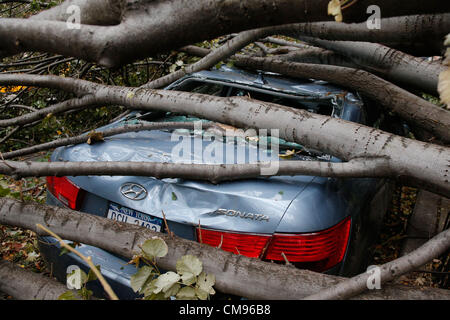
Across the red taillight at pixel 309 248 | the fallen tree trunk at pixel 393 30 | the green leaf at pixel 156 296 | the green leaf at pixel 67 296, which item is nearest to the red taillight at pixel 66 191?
the green leaf at pixel 67 296

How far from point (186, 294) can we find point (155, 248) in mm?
271

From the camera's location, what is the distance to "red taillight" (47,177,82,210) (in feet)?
7.84

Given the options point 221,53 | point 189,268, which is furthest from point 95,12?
point 221,53

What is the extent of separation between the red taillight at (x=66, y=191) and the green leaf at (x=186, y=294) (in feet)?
3.73

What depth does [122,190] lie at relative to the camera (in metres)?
2.19

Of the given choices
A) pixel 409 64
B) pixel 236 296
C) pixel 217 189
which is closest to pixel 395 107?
pixel 409 64

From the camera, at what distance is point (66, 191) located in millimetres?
2445

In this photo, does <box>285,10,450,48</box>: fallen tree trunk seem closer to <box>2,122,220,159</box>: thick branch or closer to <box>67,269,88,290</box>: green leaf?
<box>2,122,220,159</box>: thick branch

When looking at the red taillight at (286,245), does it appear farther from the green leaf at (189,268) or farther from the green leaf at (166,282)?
the green leaf at (166,282)

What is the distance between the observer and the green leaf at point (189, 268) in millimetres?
1666

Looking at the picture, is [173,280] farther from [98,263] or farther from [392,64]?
[392,64]

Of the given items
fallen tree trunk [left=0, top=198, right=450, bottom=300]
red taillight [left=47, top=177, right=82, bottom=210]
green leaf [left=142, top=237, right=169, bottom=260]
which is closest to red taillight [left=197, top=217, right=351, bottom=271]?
fallen tree trunk [left=0, top=198, right=450, bottom=300]

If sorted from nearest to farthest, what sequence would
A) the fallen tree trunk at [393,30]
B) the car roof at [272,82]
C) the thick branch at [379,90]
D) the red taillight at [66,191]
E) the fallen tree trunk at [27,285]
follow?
1. the fallen tree trunk at [27,285]
2. the fallen tree trunk at [393,30]
3. the red taillight at [66,191]
4. the thick branch at [379,90]
5. the car roof at [272,82]

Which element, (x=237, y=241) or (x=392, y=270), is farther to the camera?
(x=237, y=241)
